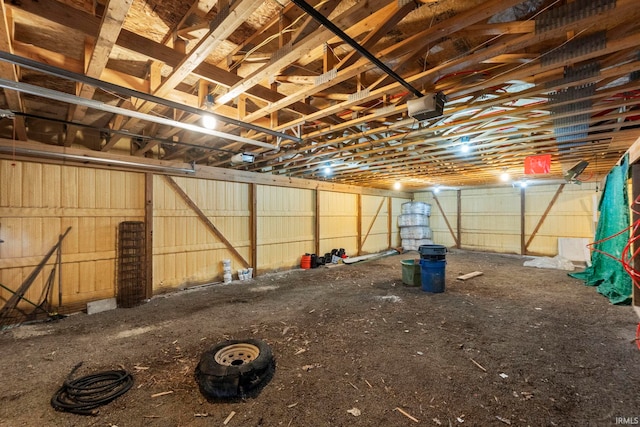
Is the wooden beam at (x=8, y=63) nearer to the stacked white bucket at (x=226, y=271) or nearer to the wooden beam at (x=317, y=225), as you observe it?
the stacked white bucket at (x=226, y=271)

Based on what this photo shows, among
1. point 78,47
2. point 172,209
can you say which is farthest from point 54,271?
point 78,47

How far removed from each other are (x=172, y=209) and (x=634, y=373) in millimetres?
Answer: 7155

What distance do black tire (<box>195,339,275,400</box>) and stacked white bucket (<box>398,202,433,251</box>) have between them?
9.66m

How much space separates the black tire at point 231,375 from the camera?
2.27 meters

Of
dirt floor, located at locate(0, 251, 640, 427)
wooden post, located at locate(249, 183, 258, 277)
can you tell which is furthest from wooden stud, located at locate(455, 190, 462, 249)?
wooden post, located at locate(249, 183, 258, 277)

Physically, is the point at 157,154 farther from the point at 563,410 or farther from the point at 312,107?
the point at 563,410

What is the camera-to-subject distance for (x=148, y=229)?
17.2 ft

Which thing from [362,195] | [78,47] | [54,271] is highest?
[78,47]

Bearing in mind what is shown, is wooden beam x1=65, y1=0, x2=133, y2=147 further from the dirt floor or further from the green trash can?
the green trash can

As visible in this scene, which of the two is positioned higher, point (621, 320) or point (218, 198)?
point (218, 198)

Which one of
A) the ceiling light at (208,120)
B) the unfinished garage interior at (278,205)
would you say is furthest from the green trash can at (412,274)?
the ceiling light at (208,120)

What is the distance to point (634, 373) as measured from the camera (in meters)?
2.56

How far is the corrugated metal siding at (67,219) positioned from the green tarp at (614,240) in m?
8.18

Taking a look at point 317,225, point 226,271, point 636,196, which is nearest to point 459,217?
point 317,225
